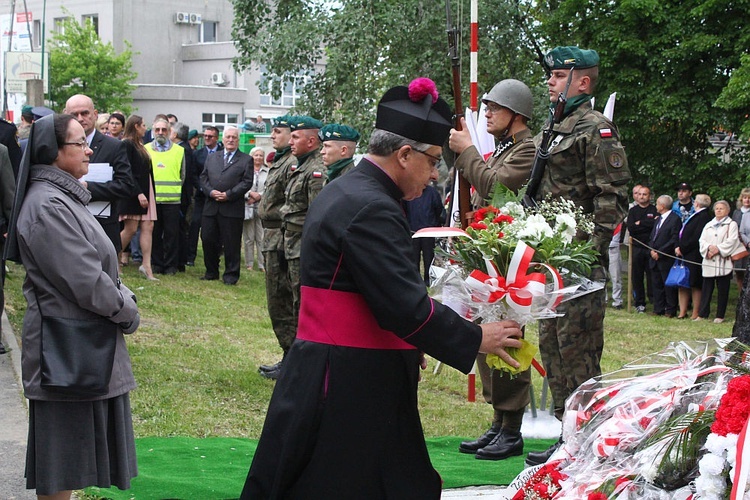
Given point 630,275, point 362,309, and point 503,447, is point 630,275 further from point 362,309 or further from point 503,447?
point 362,309

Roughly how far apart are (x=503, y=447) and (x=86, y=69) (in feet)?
146

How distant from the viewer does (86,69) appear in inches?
1839

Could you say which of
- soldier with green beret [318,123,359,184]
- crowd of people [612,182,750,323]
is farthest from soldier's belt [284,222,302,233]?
crowd of people [612,182,750,323]

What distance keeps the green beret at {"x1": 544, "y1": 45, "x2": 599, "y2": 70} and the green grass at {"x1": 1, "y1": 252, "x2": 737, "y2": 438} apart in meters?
2.94

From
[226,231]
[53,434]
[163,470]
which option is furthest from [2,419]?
[226,231]

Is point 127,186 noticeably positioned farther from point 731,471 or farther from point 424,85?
point 731,471

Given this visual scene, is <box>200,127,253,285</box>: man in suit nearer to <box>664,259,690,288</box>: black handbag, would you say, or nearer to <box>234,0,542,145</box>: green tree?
<box>234,0,542,145</box>: green tree

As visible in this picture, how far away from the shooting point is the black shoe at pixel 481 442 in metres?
6.33

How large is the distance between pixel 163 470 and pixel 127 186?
403 cm

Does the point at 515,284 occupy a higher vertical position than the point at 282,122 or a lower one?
lower

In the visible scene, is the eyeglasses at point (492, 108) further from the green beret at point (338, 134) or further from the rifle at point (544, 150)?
the green beret at point (338, 134)

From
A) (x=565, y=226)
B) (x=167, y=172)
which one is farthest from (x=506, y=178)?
(x=167, y=172)

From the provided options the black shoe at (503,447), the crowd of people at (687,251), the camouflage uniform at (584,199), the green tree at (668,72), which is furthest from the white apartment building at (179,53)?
the camouflage uniform at (584,199)

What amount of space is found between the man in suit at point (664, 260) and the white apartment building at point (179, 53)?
39057 millimetres
